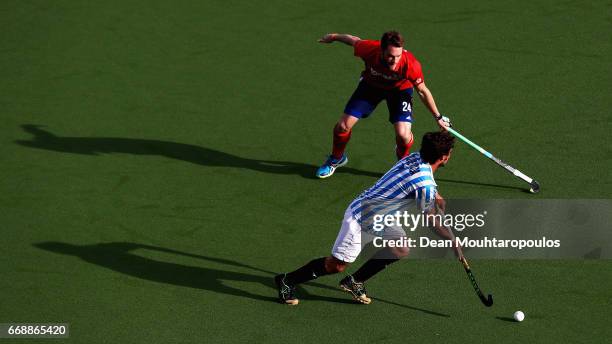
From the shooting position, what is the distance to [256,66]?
14.4 meters

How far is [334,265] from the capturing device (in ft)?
30.7

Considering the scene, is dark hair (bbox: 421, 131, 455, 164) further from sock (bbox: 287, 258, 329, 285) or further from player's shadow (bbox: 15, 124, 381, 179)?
player's shadow (bbox: 15, 124, 381, 179)

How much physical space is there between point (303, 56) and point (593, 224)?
5301mm

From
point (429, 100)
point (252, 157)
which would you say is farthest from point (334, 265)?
point (252, 157)

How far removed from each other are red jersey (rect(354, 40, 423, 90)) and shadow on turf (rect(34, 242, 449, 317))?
99.7 inches

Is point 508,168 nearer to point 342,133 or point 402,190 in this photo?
point 342,133

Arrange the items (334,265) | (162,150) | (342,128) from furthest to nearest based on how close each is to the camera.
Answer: (162,150)
(342,128)
(334,265)

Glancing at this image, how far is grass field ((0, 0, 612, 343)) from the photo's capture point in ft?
31.6

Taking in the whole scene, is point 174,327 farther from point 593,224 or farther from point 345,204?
point 593,224

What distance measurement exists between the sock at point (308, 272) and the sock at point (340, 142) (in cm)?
250

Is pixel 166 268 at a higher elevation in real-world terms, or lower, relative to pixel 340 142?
lower

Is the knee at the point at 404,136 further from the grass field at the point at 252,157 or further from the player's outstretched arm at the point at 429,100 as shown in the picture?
the grass field at the point at 252,157

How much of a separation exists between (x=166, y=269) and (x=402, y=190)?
2779 millimetres

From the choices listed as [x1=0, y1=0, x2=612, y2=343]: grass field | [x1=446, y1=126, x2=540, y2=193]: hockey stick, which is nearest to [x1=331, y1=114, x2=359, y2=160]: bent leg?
[x1=0, y1=0, x2=612, y2=343]: grass field
